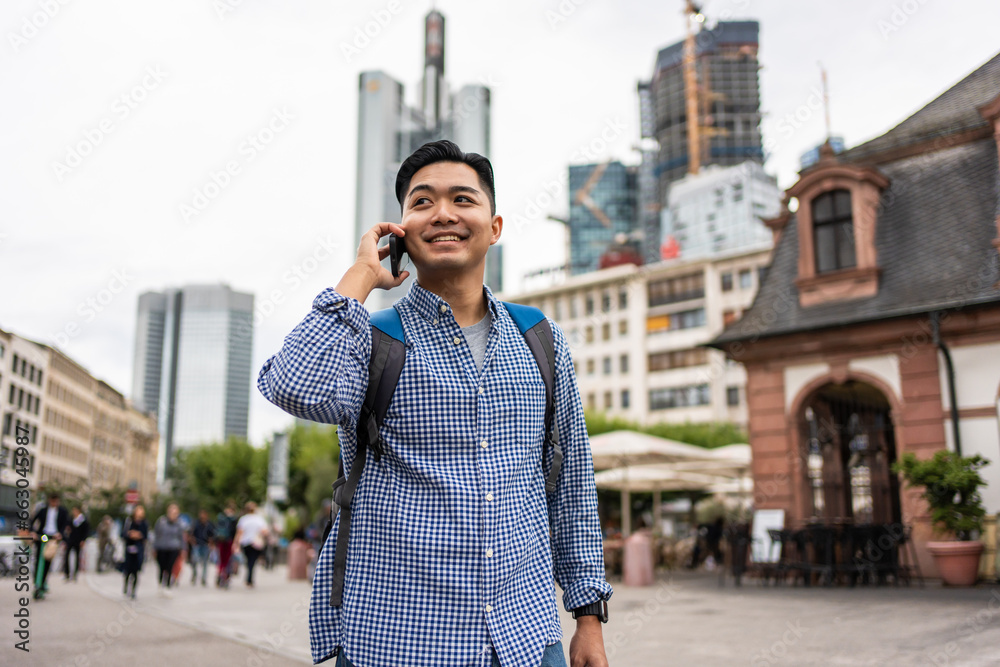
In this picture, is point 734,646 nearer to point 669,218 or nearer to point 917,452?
point 917,452

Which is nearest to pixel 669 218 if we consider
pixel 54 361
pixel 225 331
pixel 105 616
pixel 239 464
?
pixel 225 331

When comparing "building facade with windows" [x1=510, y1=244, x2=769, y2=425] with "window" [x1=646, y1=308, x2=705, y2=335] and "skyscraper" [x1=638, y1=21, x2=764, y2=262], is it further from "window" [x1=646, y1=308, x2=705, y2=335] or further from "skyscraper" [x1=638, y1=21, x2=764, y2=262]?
"skyscraper" [x1=638, y1=21, x2=764, y2=262]

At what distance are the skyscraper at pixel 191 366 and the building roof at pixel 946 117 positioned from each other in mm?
102076

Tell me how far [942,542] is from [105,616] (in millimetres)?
12224

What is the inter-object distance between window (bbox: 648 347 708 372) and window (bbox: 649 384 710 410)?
1.89 metres

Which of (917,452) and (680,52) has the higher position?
(680,52)

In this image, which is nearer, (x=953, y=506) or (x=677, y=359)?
(x=953, y=506)

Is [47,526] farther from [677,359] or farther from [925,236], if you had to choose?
[677,359]

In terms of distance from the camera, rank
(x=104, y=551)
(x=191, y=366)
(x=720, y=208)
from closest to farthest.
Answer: (x=104, y=551) < (x=720, y=208) < (x=191, y=366)

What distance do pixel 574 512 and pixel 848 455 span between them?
17799mm

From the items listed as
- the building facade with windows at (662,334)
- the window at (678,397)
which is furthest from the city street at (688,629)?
the window at (678,397)

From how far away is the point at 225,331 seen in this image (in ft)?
376

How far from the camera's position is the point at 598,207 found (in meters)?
168

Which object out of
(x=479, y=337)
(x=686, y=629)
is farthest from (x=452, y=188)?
(x=686, y=629)
